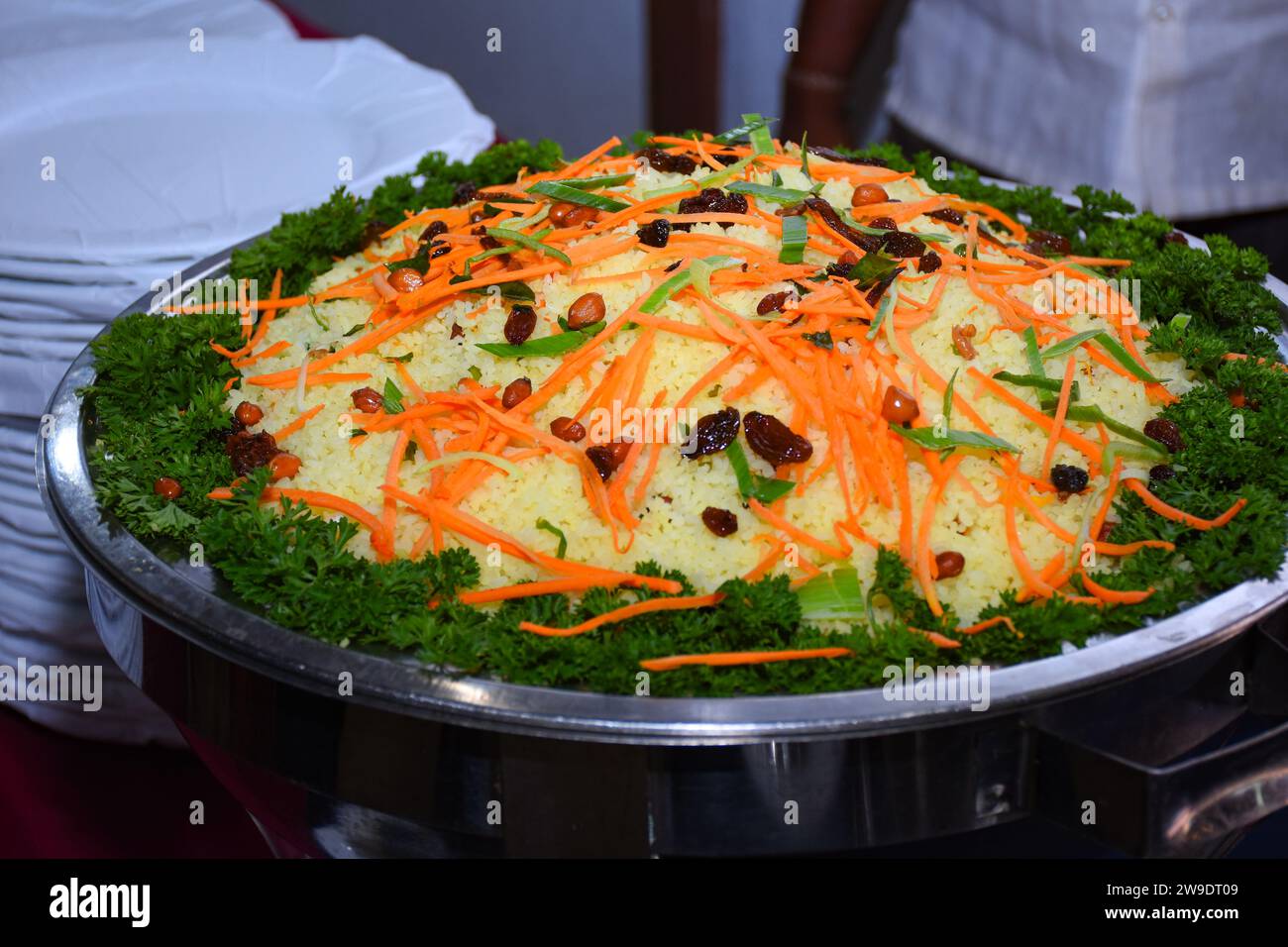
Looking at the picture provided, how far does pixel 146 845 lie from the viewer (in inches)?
82.1

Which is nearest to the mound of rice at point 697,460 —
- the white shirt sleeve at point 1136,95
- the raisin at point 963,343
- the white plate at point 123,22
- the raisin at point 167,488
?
the raisin at point 963,343

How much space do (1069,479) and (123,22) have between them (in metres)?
2.58

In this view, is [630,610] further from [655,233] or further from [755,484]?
[655,233]

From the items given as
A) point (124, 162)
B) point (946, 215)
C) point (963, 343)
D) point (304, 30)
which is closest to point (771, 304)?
point (963, 343)

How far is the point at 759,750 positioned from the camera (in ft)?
3.62

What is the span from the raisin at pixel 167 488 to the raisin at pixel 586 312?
0.52 m

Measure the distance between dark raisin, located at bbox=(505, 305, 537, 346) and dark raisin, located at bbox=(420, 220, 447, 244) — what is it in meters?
0.35

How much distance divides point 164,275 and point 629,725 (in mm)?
1315

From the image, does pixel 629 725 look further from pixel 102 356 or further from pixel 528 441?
pixel 102 356

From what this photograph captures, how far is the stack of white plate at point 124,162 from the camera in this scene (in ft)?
6.54

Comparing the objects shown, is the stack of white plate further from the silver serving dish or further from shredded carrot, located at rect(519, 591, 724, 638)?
shredded carrot, located at rect(519, 591, 724, 638)
